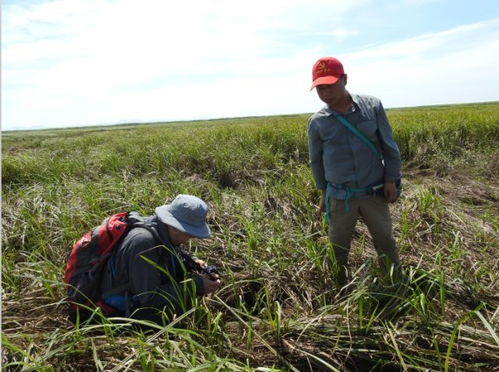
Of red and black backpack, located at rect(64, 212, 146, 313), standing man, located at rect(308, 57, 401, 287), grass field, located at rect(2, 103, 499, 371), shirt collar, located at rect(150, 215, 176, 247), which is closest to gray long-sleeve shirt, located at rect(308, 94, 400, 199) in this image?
standing man, located at rect(308, 57, 401, 287)

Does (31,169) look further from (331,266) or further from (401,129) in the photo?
(401,129)

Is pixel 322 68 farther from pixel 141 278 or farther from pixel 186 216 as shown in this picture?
pixel 141 278

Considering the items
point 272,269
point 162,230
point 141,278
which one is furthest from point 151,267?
point 272,269

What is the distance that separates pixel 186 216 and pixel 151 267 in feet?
1.10

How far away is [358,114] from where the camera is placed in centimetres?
220

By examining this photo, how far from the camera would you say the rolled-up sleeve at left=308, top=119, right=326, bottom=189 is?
233 centimetres

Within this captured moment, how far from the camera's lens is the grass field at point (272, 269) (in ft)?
5.39

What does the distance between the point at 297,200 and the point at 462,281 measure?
5.72ft

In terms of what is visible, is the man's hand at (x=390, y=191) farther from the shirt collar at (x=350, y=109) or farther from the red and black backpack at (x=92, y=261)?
the red and black backpack at (x=92, y=261)

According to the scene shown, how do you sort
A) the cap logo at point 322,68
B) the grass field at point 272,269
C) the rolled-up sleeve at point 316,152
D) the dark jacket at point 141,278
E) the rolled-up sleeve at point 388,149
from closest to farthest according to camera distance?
the grass field at point 272,269, the dark jacket at point 141,278, the cap logo at point 322,68, the rolled-up sleeve at point 388,149, the rolled-up sleeve at point 316,152

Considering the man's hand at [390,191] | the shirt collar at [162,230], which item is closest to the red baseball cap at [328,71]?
the man's hand at [390,191]

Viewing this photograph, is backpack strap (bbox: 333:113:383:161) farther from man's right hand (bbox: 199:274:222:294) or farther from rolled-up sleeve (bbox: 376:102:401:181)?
man's right hand (bbox: 199:274:222:294)

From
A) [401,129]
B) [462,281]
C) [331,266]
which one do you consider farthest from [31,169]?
[401,129]

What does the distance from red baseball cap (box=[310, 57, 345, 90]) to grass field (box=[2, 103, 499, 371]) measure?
1114 mm
